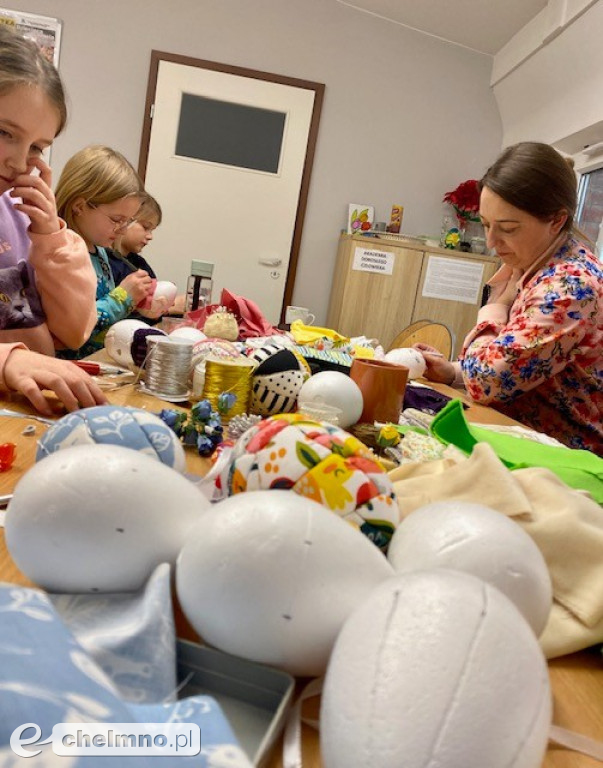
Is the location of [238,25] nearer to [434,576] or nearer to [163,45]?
[163,45]

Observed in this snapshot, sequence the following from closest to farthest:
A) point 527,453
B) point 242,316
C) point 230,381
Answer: point 527,453
point 230,381
point 242,316

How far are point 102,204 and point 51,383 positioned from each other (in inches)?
48.6

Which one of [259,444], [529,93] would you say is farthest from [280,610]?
[529,93]

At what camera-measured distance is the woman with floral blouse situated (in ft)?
5.08

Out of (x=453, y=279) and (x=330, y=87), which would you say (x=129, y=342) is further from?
(x=330, y=87)

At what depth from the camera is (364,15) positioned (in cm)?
395

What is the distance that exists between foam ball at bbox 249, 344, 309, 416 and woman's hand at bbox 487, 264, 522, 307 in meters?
1.01

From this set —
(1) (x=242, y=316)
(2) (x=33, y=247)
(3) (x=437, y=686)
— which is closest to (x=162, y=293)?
(1) (x=242, y=316)

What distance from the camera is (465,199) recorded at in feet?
13.3

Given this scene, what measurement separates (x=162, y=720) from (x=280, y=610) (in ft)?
0.28

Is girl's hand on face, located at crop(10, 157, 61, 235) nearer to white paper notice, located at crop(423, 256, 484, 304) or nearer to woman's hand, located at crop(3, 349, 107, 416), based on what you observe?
woman's hand, located at crop(3, 349, 107, 416)

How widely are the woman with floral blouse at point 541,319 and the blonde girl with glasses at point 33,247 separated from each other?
36.4 inches

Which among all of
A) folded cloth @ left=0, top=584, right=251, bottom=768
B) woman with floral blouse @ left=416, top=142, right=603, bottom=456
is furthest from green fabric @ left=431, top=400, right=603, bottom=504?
woman with floral blouse @ left=416, top=142, right=603, bottom=456

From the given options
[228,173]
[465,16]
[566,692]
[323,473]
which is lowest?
[566,692]
